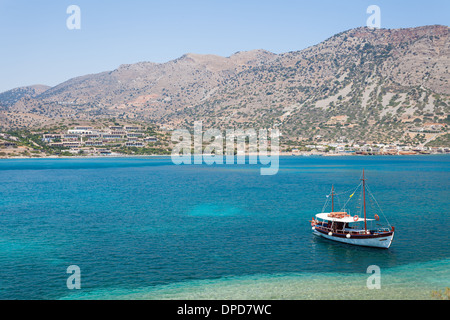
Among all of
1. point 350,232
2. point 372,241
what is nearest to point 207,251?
point 350,232

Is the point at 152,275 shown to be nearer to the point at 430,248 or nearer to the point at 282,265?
the point at 282,265

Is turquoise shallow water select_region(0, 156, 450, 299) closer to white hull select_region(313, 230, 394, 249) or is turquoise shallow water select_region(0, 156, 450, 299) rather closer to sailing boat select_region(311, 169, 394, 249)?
white hull select_region(313, 230, 394, 249)

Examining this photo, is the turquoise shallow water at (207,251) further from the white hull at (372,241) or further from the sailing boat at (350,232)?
the sailing boat at (350,232)

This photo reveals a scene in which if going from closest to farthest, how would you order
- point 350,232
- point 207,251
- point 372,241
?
1. point 207,251
2. point 372,241
3. point 350,232

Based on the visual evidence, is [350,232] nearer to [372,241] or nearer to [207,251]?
[372,241]

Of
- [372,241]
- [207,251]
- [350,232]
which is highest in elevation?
[350,232]

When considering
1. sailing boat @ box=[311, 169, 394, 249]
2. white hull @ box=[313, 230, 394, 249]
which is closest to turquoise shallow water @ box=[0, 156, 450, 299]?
white hull @ box=[313, 230, 394, 249]

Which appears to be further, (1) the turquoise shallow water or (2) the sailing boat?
(2) the sailing boat

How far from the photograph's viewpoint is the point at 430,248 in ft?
141

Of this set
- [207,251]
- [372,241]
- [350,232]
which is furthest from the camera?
[350,232]

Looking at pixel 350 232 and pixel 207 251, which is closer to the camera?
pixel 207 251

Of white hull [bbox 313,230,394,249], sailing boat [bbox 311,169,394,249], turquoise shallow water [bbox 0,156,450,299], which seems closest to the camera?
turquoise shallow water [bbox 0,156,450,299]

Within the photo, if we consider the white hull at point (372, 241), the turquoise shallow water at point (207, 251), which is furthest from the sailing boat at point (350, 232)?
the turquoise shallow water at point (207, 251)
